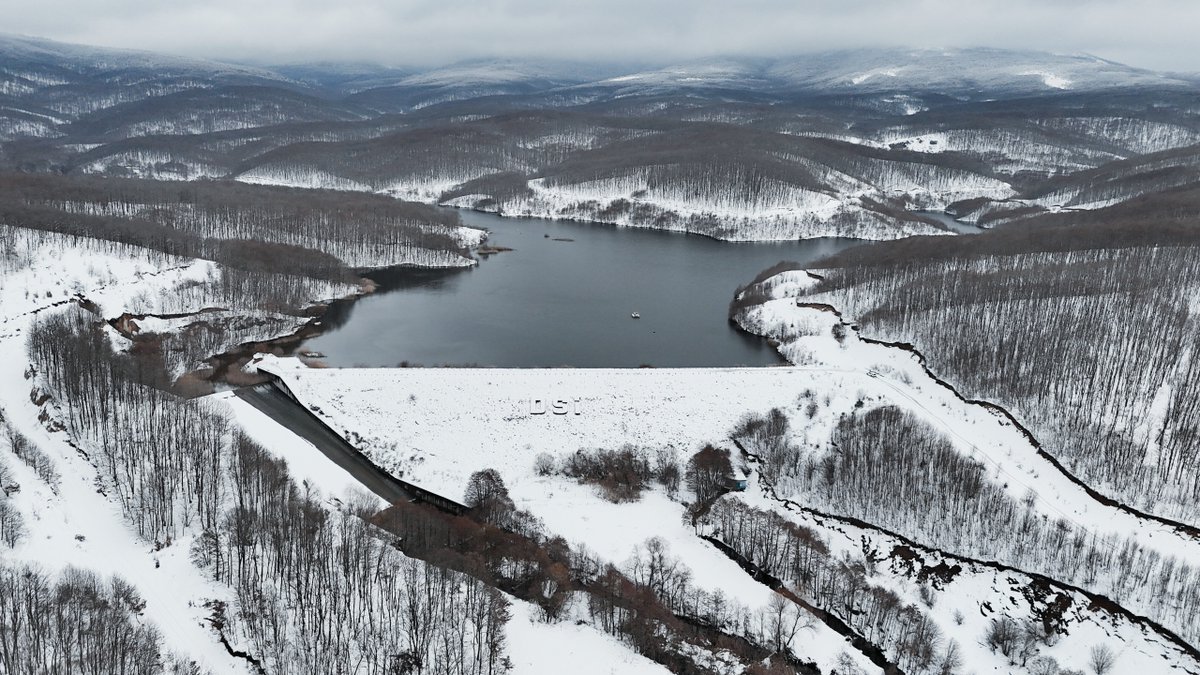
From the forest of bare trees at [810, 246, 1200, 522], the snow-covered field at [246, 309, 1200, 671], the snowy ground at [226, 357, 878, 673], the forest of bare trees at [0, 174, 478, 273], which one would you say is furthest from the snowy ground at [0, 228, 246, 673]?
the forest of bare trees at [810, 246, 1200, 522]

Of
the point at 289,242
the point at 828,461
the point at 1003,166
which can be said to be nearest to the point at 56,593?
the point at 828,461

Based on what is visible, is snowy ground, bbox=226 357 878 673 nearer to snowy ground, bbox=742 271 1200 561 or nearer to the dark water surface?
the dark water surface

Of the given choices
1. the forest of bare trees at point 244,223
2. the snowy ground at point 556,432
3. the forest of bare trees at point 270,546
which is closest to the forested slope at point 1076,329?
the snowy ground at point 556,432

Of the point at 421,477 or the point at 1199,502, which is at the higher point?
the point at 1199,502

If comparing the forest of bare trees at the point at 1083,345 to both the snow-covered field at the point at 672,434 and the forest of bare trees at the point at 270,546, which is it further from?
the forest of bare trees at the point at 270,546

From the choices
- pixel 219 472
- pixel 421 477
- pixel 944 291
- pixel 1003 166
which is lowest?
pixel 421 477

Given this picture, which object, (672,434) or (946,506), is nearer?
(946,506)

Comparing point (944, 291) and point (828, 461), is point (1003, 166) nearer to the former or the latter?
point (944, 291)

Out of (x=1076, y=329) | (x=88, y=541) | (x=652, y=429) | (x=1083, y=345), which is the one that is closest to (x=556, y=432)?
(x=652, y=429)

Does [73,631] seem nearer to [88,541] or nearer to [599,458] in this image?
[88,541]
